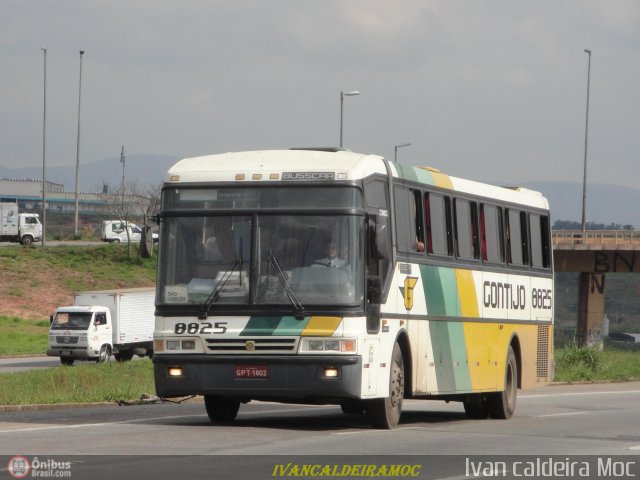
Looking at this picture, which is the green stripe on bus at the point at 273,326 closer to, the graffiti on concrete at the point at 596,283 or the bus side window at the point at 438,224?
the bus side window at the point at 438,224

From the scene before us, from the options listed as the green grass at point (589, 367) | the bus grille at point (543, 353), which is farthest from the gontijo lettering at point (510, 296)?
the green grass at point (589, 367)

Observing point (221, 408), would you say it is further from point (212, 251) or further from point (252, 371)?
point (212, 251)

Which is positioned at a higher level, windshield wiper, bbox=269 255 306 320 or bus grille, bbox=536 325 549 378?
windshield wiper, bbox=269 255 306 320

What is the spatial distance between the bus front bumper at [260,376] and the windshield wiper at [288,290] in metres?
0.51

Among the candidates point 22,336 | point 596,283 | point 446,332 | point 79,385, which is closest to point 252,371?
point 446,332

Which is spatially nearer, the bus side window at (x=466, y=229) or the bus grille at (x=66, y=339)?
the bus side window at (x=466, y=229)

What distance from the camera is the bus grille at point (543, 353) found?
79.3 ft

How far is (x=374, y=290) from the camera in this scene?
1694 centimetres

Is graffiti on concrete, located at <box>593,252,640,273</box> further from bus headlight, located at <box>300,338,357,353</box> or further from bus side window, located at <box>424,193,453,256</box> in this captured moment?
bus headlight, located at <box>300,338,357,353</box>

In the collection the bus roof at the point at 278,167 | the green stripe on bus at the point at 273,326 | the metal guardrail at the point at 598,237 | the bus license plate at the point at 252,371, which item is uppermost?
the bus roof at the point at 278,167

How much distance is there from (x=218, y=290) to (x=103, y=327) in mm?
32280

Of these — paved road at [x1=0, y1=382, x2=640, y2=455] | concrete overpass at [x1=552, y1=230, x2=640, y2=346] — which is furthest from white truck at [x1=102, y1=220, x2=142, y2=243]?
paved road at [x1=0, y1=382, x2=640, y2=455]

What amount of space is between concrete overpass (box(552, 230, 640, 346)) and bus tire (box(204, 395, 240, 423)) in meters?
57.9

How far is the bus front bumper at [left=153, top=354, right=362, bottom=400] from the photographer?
16578mm
